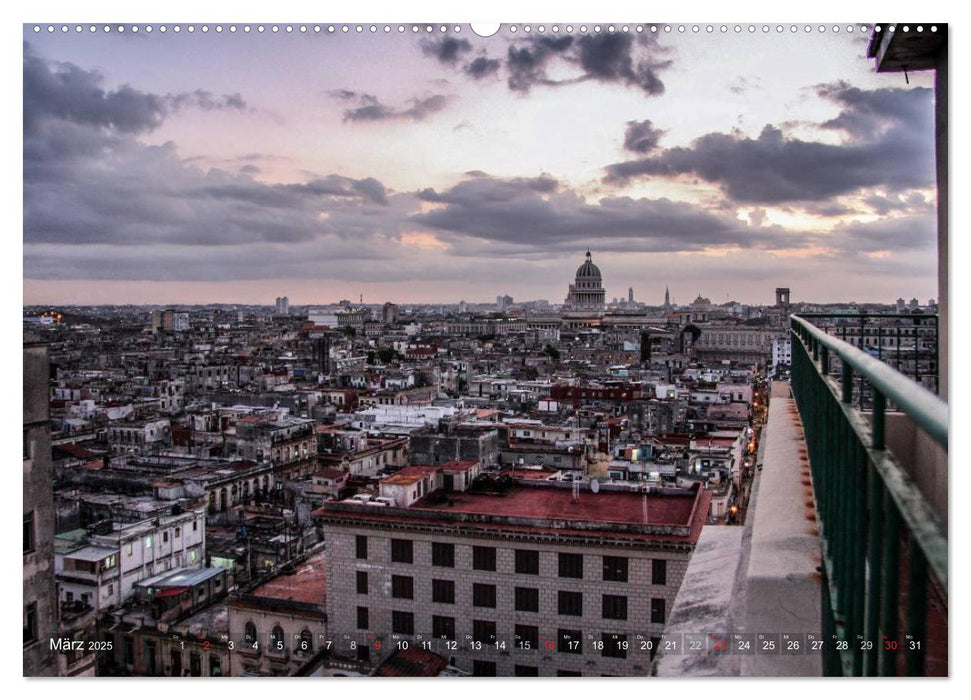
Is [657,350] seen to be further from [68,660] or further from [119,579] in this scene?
[68,660]

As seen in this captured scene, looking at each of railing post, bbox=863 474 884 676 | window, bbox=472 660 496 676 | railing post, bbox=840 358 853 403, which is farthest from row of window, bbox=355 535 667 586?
railing post, bbox=863 474 884 676

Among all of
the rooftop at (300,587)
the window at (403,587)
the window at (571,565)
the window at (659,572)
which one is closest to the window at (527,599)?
the window at (571,565)

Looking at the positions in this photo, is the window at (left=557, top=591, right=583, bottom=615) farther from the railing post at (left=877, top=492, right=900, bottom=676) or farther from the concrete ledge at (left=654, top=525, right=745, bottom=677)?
the railing post at (left=877, top=492, right=900, bottom=676)

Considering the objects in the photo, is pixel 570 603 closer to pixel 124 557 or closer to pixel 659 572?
pixel 659 572

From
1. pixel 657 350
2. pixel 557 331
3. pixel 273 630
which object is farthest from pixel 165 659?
pixel 557 331

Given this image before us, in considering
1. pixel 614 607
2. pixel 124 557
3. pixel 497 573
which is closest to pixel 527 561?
pixel 497 573

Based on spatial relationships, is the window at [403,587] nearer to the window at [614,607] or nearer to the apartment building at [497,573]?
the apartment building at [497,573]

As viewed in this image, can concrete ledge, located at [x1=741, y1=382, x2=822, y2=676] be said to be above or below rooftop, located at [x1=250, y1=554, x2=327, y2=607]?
above
